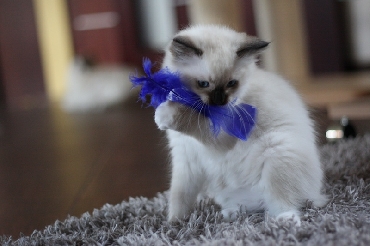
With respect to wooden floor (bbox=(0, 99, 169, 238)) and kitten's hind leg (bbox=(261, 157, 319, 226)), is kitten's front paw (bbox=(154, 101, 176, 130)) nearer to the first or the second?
kitten's hind leg (bbox=(261, 157, 319, 226))

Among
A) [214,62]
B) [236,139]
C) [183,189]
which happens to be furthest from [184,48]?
[183,189]

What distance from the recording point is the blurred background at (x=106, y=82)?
1.58 m

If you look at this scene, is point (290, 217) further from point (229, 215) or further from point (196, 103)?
point (196, 103)

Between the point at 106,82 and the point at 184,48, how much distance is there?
285 centimetres

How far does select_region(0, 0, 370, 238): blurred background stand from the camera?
62.4 inches

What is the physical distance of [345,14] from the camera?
308cm

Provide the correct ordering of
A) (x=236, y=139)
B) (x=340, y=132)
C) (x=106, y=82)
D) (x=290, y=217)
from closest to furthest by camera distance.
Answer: (x=290, y=217), (x=236, y=139), (x=340, y=132), (x=106, y=82)

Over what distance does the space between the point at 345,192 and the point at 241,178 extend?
0.88ft

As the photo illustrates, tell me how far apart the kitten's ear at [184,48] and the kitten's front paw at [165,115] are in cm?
11

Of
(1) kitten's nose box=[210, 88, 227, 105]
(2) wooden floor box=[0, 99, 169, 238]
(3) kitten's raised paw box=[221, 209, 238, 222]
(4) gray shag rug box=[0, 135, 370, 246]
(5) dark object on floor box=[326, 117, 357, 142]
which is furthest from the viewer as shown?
(5) dark object on floor box=[326, 117, 357, 142]

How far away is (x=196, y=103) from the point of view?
0.97 metres

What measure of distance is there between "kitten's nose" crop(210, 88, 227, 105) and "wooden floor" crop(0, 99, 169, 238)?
1.43ft

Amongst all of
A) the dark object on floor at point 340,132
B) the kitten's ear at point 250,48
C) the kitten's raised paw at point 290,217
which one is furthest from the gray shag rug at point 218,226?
the dark object on floor at point 340,132

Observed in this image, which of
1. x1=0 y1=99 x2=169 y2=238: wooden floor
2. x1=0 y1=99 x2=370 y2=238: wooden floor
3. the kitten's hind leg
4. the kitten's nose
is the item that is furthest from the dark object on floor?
the kitten's nose
